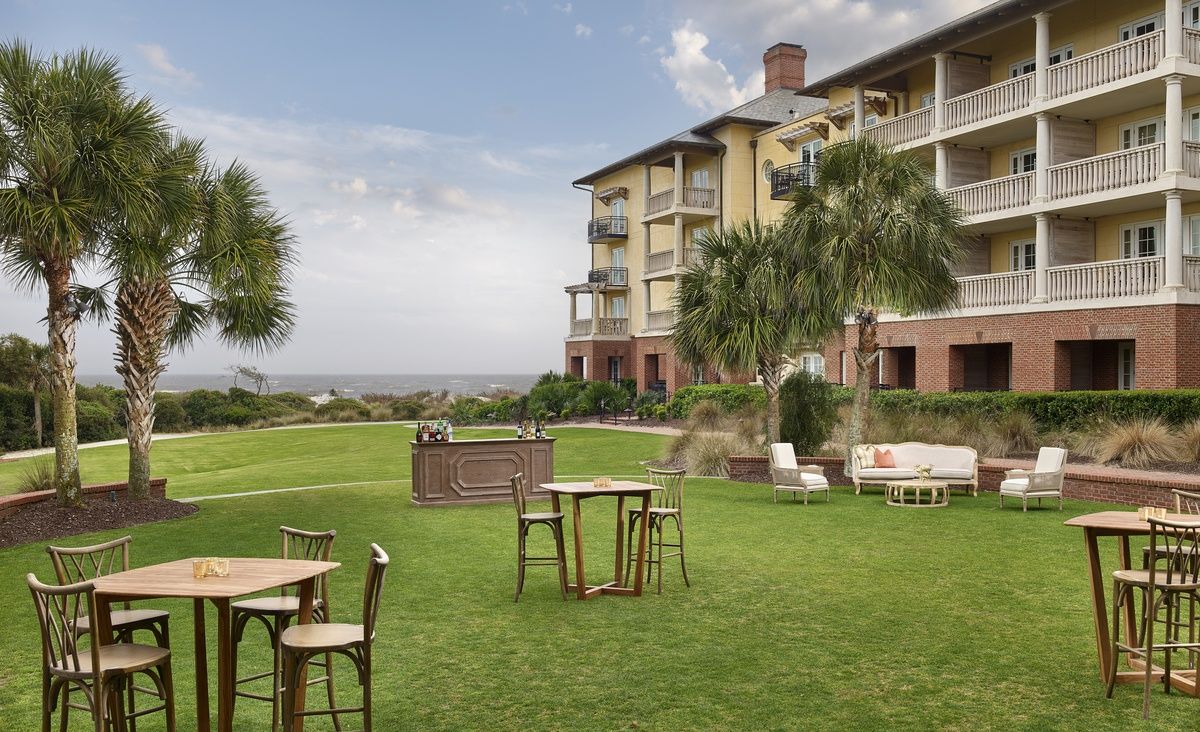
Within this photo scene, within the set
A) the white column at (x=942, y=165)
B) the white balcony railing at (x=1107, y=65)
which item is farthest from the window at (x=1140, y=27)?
the white column at (x=942, y=165)

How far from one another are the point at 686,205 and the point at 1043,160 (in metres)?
17.4

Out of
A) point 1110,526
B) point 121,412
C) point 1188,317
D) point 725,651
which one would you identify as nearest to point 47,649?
point 725,651

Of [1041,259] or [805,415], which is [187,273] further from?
[1041,259]

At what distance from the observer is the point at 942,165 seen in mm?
28594

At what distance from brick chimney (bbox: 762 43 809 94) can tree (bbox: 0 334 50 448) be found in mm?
32171

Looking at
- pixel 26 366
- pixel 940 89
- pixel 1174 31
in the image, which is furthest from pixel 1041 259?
pixel 26 366

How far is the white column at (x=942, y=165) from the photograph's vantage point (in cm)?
2852

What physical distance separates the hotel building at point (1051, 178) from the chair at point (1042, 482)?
542 centimetres

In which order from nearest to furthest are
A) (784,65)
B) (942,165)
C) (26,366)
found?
(942,165)
(26,366)
(784,65)

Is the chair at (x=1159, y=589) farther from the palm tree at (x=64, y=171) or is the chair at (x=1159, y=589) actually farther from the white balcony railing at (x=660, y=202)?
the white balcony railing at (x=660, y=202)

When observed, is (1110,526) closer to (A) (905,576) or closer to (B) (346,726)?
(A) (905,576)

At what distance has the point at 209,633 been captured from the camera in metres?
8.27

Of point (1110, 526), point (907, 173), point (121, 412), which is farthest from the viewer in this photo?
point (121, 412)

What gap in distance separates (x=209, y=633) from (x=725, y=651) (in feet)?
14.5
